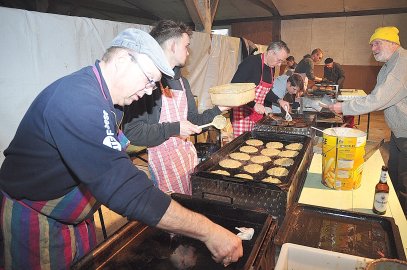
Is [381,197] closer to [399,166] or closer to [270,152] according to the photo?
[270,152]

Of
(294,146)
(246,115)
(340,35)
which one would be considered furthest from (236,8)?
(294,146)

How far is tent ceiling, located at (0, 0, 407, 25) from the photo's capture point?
9385 millimetres

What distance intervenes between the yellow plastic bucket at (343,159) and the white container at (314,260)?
0.90 meters

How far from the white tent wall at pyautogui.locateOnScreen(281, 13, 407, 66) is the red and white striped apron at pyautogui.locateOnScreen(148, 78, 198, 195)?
431 inches

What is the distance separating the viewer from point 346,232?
141cm

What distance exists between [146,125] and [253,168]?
968 millimetres

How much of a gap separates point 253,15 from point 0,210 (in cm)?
1192

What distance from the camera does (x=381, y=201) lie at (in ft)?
5.39

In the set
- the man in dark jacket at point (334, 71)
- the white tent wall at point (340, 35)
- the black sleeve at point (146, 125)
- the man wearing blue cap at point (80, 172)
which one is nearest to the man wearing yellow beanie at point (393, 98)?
the black sleeve at point (146, 125)

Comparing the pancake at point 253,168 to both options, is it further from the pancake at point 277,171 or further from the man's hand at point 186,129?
the man's hand at point 186,129

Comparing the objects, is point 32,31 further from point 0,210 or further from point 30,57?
point 0,210

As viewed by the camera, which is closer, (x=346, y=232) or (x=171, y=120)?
(x=346, y=232)

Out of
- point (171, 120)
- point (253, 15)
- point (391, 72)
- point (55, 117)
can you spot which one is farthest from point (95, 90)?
point (253, 15)

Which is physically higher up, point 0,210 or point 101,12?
point 101,12
